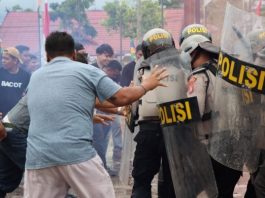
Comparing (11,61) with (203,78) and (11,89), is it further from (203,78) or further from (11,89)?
(203,78)

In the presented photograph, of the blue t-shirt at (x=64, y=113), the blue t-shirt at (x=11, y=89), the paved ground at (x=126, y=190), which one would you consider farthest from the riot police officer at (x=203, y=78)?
the blue t-shirt at (x=11, y=89)

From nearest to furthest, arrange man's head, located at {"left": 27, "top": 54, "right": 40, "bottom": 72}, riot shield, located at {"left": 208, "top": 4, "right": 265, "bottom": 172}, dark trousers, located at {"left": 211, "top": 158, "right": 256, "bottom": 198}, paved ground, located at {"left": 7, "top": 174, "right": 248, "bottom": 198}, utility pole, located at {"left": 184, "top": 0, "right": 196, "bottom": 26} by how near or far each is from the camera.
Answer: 1. riot shield, located at {"left": 208, "top": 4, "right": 265, "bottom": 172}
2. dark trousers, located at {"left": 211, "top": 158, "right": 256, "bottom": 198}
3. paved ground, located at {"left": 7, "top": 174, "right": 248, "bottom": 198}
4. man's head, located at {"left": 27, "top": 54, "right": 40, "bottom": 72}
5. utility pole, located at {"left": 184, "top": 0, "right": 196, "bottom": 26}

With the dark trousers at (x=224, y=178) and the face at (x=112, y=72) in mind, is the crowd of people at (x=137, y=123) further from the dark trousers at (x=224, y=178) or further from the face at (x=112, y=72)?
the face at (x=112, y=72)

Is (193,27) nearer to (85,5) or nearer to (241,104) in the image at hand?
(241,104)

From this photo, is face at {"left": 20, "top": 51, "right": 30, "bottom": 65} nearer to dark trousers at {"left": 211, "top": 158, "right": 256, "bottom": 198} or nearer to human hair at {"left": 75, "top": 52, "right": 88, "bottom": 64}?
human hair at {"left": 75, "top": 52, "right": 88, "bottom": 64}

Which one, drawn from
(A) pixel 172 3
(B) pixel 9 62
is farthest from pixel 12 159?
(A) pixel 172 3

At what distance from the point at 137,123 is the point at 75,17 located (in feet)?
32.0

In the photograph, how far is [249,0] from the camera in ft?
47.9

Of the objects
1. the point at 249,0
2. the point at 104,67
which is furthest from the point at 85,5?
the point at 104,67

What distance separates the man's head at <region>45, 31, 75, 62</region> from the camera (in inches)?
199

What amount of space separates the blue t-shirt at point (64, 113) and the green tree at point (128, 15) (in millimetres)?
12569

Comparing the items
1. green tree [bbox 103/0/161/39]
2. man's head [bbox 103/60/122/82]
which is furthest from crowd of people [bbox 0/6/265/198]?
green tree [bbox 103/0/161/39]

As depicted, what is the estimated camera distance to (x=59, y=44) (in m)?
5.06

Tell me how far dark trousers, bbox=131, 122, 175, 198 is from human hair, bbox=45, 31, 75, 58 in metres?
1.64
